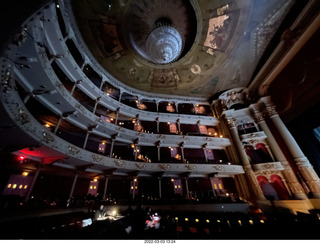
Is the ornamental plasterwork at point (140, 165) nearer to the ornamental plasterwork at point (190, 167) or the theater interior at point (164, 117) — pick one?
the theater interior at point (164, 117)

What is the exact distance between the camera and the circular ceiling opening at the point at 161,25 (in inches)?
431

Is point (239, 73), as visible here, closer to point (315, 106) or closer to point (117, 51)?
point (315, 106)

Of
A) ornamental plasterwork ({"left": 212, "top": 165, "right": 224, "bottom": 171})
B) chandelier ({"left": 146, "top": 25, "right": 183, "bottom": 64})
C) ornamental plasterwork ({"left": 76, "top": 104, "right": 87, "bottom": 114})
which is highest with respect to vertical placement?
chandelier ({"left": 146, "top": 25, "right": 183, "bottom": 64})

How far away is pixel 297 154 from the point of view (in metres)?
10.7

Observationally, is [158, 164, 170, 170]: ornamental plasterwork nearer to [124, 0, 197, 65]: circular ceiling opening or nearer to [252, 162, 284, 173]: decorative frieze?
[252, 162, 284, 173]: decorative frieze

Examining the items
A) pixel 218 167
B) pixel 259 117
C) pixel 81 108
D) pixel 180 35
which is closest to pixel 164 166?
pixel 218 167

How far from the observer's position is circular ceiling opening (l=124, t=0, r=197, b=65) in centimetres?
1095

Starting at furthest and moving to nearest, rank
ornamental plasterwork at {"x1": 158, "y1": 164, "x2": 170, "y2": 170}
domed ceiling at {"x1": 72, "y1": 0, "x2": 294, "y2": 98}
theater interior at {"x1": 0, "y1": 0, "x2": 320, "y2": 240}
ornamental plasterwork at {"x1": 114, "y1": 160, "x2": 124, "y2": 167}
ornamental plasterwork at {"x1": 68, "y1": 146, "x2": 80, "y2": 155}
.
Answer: ornamental plasterwork at {"x1": 158, "y1": 164, "x2": 170, "y2": 170} < ornamental plasterwork at {"x1": 114, "y1": 160, "x2": 124, "y2": 167} < domed ceiling at {"x1": 72, "y1": 0, "x2": 294, "y2": 98} < ornamental plasterwork at {"x1": 68, "y1": 146, "x2": 80, "y2": 155} < theater interior at {"x1": 0, "y1": 0, "x2": 320, "y2": 240}

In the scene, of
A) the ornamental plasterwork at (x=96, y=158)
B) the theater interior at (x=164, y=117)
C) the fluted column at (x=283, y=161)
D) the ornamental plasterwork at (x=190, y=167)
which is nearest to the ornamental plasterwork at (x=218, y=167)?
the theater interior at (x=164, y=117)

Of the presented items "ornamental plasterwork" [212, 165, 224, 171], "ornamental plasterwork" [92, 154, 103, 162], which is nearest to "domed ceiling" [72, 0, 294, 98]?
"ornamental plasterwork" [92, 154, 103, 162]

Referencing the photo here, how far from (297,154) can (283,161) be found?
116cm

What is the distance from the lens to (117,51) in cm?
1297

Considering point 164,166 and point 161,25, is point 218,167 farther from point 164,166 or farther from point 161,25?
point 161,25

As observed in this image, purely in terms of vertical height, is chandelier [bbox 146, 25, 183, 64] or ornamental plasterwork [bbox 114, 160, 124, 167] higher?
chandelier [bbox 146, 25, 183, 64]
